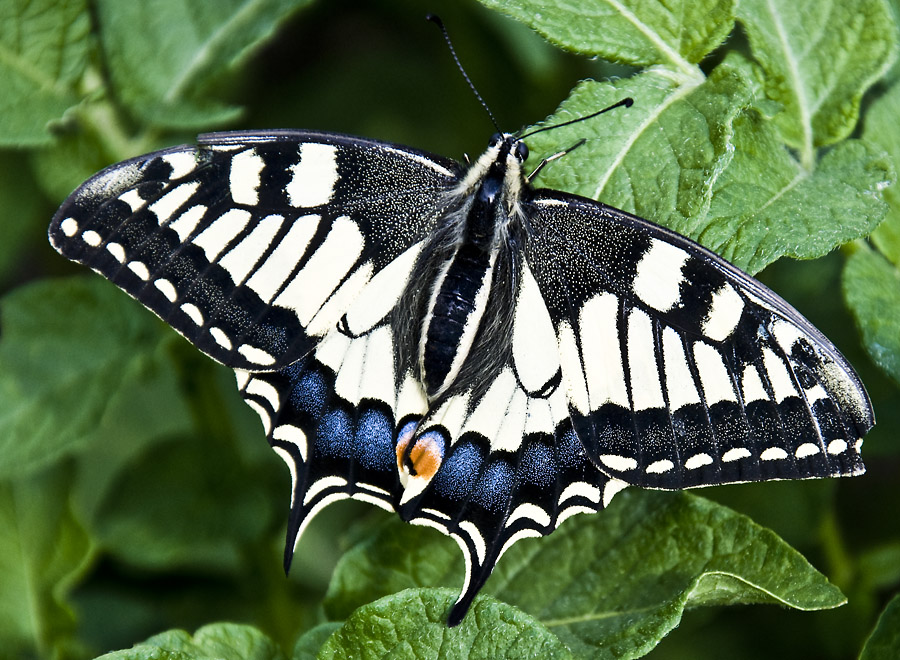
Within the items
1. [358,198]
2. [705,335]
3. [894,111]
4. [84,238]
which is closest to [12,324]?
[84,238]

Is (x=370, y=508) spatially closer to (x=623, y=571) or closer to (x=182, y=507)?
(x=182, y=507)

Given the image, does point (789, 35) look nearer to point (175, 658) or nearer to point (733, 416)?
point (733, 416)

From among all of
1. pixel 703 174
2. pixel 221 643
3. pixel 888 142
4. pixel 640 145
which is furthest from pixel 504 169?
pixel 221 643

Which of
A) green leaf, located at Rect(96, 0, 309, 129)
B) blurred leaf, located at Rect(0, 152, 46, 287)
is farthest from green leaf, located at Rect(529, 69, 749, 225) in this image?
blurred leaf, located at Rect(0, 152, 46, 287)

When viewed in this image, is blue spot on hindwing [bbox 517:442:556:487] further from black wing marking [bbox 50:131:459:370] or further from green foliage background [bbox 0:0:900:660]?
black wing marking [bbox 50:131:459:370]

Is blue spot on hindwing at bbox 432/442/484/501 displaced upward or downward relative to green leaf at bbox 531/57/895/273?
downward

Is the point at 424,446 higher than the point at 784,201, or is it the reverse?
the point at 784,201

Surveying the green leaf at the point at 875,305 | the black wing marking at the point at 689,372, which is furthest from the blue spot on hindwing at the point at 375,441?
the green leaf at the point at 875,305
